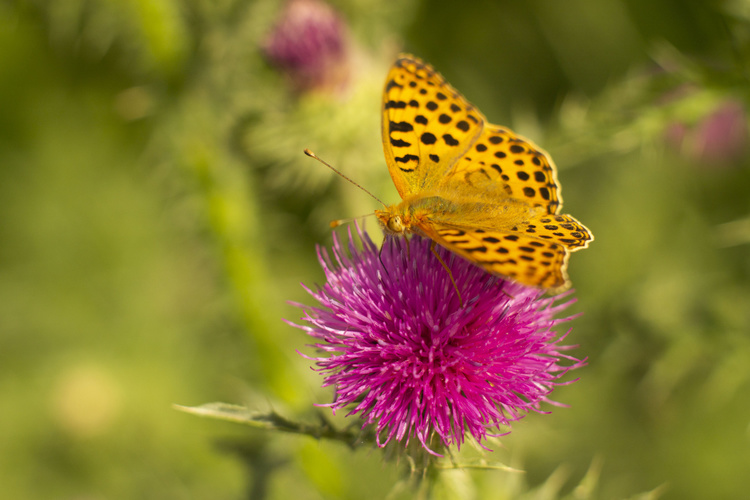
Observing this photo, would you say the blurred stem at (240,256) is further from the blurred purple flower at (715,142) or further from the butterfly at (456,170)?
the blurred purple flower at (715,142)

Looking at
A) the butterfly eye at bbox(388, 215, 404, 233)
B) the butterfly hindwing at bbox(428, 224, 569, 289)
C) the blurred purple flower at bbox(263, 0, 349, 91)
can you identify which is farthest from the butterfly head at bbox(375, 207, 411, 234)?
the blurred purple flower at bbox(263, 0, 349, 91)

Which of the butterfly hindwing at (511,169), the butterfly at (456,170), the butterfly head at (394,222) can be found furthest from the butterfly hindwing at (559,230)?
the butterfly head at (394,222)

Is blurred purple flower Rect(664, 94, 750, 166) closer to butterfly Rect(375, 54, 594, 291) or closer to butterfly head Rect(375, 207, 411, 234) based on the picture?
butterfly Rect(375, 54, 594, 291)

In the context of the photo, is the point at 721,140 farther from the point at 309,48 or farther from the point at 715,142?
the point at 309,48

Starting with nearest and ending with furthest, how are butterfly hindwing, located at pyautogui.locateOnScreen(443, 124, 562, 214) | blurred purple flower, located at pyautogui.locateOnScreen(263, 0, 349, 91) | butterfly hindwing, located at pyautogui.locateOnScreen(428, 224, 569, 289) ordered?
butterfly hindwing, located at pyautogui.locateOnScreen(428, 224, 569, 289), butterfly hindwing, located at pyautogui.locateOnScreen(443, 124, 562, 214), blurred purple flower, located at pyautogui.locateOnScreen(263, 0, 349, 91)

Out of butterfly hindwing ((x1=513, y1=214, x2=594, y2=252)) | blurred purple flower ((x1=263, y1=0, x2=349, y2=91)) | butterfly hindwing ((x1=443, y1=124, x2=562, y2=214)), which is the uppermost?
blurred purple flower ((x1=263, y1=0, x2=349, y2=91))

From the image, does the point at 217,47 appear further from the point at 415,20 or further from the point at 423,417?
the point at 423,417
